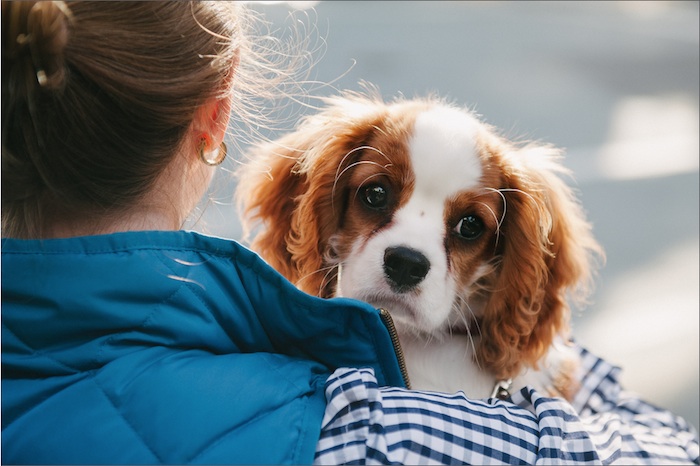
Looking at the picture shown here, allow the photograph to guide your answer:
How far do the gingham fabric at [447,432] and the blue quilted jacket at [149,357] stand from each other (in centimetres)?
4

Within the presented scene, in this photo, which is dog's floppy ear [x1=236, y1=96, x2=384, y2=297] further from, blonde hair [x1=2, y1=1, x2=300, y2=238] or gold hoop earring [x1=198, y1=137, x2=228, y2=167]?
blonde hair [x1=2, y1=1, x2=300, y2=238]

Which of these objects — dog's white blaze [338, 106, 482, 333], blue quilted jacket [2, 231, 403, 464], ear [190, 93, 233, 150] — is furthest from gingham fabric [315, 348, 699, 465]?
ear [190, 93, 233, 150]

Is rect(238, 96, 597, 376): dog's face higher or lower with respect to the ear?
lower

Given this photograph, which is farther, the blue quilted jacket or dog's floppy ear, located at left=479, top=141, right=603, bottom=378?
dog's floppy ear, located at left=479, top=141, right=603, bottom=378

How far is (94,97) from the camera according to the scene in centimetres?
103

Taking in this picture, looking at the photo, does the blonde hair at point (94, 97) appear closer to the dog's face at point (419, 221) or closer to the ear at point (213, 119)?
the ear at point (213, 119)

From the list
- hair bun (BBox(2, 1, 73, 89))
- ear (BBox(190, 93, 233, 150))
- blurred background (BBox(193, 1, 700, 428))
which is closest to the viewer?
hair bun (BBox(2, 1, 73, 89))

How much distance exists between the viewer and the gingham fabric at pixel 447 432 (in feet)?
3.35

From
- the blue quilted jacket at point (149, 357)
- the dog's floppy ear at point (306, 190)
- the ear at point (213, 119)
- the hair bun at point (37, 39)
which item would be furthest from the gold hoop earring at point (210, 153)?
the dog's floppy ear at point (306, 190)

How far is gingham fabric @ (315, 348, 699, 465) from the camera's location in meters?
1.02

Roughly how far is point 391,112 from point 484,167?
9.7 inches

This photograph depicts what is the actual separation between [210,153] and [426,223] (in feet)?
1.55

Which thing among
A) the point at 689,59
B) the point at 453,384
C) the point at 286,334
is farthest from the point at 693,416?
the point at 689,59

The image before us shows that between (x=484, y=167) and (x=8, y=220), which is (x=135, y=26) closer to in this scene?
(x=8, y=220)
